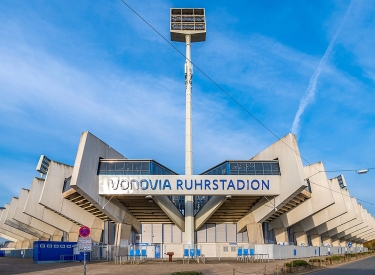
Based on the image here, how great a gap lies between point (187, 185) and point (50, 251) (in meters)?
16.4

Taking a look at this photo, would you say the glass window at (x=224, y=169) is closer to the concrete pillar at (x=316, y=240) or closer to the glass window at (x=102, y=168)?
the glass window at (x=102, y=168)

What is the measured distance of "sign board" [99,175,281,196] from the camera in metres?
46.1

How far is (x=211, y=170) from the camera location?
56656 mm

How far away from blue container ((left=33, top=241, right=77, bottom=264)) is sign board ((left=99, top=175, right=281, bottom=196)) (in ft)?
24.0

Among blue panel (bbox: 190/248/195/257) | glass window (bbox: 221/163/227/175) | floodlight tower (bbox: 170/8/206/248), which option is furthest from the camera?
floodlight tower (bbox: 170/8/206/248)

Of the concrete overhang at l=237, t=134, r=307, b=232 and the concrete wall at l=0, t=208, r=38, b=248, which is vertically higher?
the concrete overhang at l=237, t=134, r=307, b=232

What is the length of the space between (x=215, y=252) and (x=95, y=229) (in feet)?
55.4

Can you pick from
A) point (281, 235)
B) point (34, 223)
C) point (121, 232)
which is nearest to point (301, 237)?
point (281, 235)

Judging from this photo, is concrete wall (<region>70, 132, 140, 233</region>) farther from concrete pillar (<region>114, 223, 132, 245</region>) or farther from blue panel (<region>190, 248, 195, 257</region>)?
blue panel (<region>190, 248, 195, 257</region>)

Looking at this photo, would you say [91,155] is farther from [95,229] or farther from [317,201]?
[317,201]

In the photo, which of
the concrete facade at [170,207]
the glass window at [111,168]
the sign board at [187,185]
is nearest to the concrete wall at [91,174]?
the concrete facade at [170,207]

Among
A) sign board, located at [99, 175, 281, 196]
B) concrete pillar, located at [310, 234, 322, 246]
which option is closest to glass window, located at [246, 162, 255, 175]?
sign board, located at [99, 175, 281, 196]

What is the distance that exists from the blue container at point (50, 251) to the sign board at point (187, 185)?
7.31 meters

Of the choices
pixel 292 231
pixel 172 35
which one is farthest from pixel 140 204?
pixel 292 231
